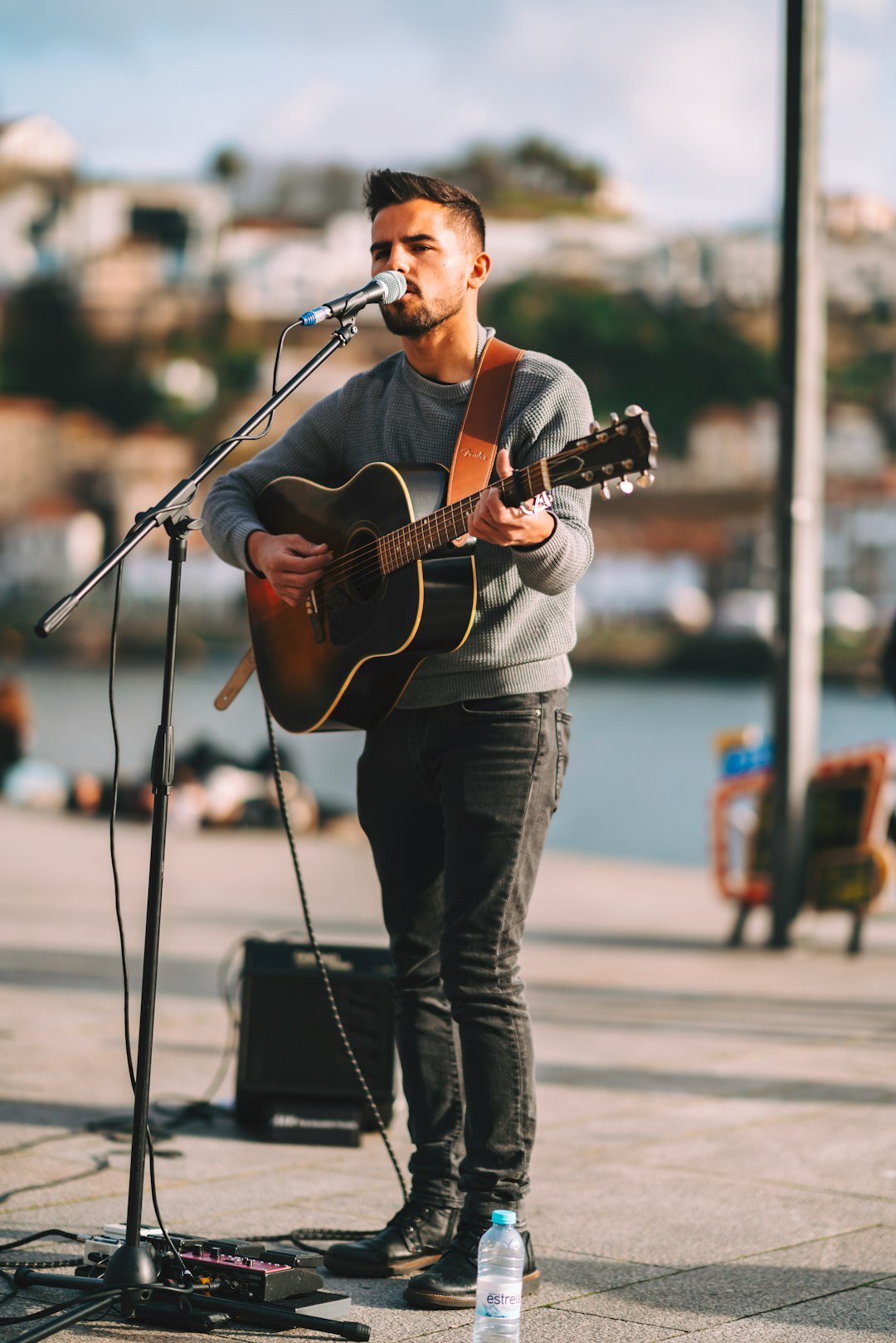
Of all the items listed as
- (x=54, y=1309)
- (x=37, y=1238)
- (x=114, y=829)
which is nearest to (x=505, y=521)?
(x=114, y=829)

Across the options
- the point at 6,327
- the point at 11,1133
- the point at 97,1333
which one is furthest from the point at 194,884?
the point at 6,327

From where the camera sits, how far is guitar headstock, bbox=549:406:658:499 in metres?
2.85

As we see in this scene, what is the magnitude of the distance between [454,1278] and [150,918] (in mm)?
872

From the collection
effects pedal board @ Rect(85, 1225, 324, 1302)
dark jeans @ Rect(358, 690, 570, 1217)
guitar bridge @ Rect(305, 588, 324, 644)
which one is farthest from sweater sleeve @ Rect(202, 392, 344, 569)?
effects pedal board @ Rect(85, 1225, 324, 1302)

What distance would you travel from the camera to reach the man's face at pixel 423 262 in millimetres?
3283

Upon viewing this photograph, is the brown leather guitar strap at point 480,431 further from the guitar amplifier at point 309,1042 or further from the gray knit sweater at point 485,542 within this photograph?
the guitar amplifier at point 309,1042

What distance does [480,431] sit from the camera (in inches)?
128

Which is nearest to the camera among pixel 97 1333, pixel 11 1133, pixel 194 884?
pixel 97 1333

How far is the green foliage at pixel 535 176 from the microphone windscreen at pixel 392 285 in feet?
464

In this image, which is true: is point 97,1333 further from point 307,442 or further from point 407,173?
point 407,173

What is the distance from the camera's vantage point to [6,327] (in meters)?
137

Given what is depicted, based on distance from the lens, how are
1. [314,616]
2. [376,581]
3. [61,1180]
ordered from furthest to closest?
1. [61,1180]
2. [314,616]
3. [376,581]

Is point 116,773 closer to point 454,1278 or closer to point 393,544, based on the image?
point 393,544

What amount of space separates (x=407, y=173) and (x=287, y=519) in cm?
76
